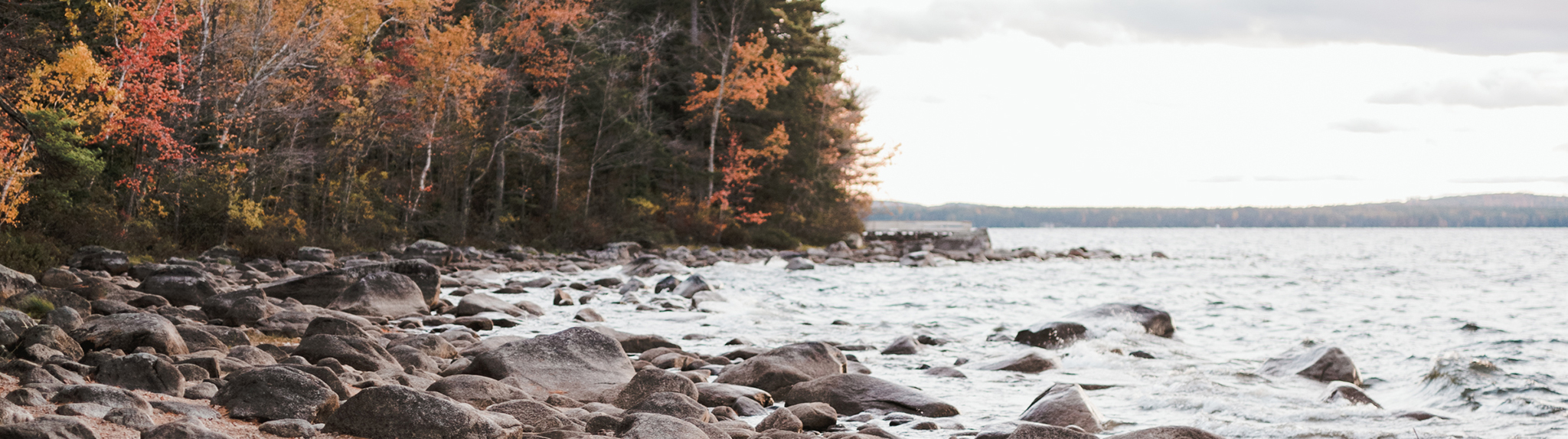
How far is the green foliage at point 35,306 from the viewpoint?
9898mm

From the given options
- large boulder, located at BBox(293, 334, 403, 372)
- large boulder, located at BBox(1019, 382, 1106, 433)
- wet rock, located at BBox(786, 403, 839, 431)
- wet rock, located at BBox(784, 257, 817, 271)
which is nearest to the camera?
wet rock, located at BBox(786, 403, 839, 431)

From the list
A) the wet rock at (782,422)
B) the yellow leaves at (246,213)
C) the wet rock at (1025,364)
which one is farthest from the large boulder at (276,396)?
the yellow leaves at (246,213)

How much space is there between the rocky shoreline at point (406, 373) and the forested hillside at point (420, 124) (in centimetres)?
355

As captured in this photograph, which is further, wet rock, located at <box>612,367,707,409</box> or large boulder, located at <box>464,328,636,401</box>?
large boulder, located at <box>464,328,636,401</box>

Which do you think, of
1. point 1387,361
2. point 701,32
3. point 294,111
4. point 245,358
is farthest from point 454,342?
point 701,32

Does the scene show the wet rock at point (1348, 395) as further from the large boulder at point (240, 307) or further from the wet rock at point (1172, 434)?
the large boulder at point (240, 307)

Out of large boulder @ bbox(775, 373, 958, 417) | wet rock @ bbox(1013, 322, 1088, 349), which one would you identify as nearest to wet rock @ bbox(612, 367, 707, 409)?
large boulder @ bbox(775, 373, 958, 417)

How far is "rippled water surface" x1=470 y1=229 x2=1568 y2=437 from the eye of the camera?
27.7ft

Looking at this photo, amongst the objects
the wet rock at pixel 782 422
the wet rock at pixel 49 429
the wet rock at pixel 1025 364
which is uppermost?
the wet rock at pixel 49 429

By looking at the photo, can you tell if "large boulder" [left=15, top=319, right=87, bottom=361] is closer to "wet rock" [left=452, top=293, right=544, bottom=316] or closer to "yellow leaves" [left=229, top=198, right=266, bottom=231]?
"wet rock" [left=452, top=293, right=544, bottom=316]

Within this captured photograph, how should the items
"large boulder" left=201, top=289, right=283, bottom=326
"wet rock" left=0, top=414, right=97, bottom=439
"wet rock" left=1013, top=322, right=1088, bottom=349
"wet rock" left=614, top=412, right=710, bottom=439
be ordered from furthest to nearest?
"wet rock" left=1013, top=322, right=1088, bottom=349 < "large boulder" left=201, top=289, right=283, bottom=326 < "wet rock" left=614, top=412, right=710, bottom=439 < "wet rock" left=0, top=414, right=97, bottom=439

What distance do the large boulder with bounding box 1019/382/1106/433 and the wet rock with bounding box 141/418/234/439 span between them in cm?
534

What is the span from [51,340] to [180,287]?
6051 millimetres

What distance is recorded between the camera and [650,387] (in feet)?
25.9
